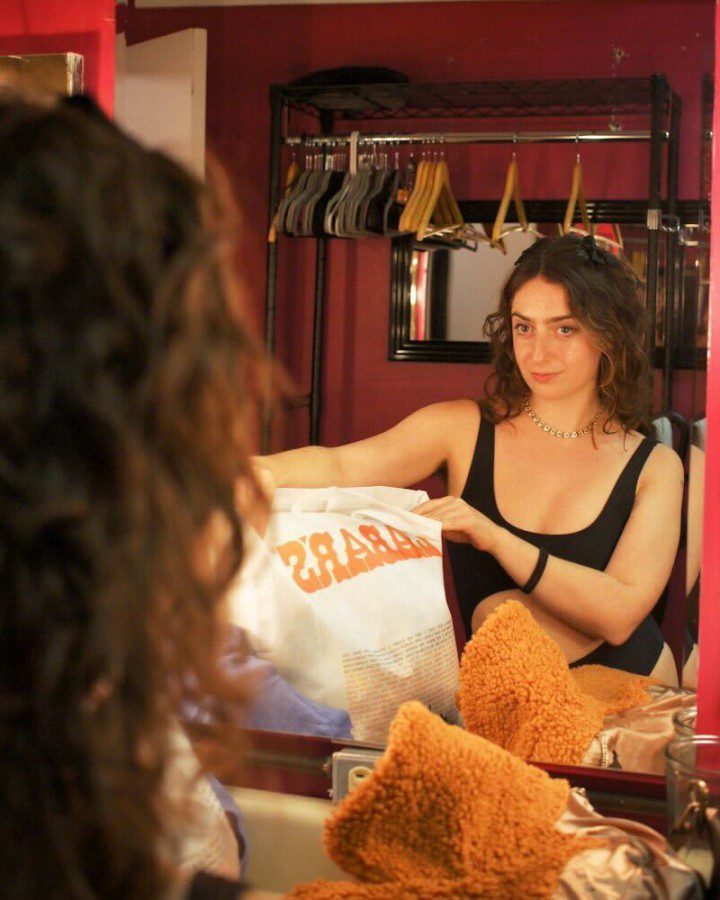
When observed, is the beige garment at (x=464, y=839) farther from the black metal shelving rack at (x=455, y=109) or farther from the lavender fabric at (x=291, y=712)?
the black metal shelving rack at (x=455, y=109)

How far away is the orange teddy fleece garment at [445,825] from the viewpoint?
599 mm

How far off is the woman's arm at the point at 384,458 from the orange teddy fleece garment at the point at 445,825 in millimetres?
476

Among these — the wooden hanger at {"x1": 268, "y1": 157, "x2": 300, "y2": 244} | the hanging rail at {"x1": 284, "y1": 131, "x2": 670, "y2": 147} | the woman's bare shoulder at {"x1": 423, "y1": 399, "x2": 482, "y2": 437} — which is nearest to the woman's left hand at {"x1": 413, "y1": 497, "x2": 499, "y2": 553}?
the woman's bare shoulder at {"x1": 423, "y1": 399, "x2": 482, "y2": 437}

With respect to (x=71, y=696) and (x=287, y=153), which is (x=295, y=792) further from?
(x=287, y=153)

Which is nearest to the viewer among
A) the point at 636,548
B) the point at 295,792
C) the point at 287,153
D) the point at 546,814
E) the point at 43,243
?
the point at 43,243

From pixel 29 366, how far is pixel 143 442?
40mm

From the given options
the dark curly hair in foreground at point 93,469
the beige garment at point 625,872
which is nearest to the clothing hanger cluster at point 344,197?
the beige garment at point 625,872

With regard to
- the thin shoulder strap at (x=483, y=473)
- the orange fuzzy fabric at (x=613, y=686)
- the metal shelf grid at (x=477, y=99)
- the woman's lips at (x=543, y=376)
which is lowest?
the orange fuzzy fabric at (x=613, y=686)

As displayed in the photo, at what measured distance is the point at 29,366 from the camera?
0.99 feet

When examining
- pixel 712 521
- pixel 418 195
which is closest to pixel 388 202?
pixel 418 195

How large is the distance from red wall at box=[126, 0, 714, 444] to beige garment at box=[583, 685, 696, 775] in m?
0.49

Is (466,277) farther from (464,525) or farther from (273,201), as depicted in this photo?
(464,525)

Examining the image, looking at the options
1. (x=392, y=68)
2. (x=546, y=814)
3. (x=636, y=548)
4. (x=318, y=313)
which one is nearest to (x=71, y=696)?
(x=546, y=814)

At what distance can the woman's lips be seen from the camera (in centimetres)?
99
